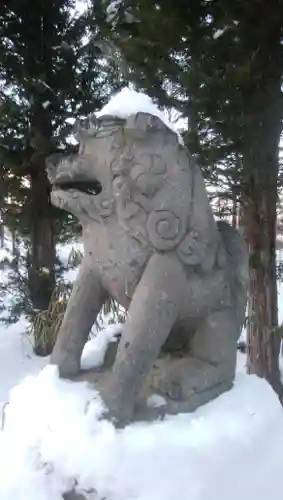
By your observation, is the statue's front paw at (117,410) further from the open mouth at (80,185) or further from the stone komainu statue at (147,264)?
the open mouth at (80,185)

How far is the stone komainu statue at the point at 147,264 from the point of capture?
1.47m

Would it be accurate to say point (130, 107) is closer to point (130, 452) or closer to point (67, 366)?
point (67, 366)

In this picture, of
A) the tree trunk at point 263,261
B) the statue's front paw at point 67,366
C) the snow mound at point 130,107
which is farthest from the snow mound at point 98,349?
the tree trunk at point 263,261

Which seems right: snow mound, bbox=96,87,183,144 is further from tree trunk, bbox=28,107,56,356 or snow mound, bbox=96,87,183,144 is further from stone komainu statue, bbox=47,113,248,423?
tree trunk, bbox=28,107,56,356

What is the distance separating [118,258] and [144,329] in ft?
0.66

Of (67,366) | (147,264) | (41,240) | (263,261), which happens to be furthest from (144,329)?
(41,240)

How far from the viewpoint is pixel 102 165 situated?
155cm

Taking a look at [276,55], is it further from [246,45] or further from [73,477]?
[73,477]

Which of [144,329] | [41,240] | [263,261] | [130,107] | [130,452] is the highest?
[130,107]

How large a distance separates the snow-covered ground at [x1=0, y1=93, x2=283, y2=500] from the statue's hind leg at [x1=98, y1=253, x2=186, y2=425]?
0.05 meters

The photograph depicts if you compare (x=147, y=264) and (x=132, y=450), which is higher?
(x=147, y=264)

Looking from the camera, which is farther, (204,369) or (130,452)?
(204,369)

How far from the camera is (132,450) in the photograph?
1357 mm

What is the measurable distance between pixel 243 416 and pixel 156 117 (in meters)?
0.81
